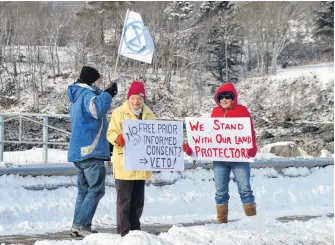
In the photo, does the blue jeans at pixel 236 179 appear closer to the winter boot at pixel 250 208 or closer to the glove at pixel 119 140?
the winter boot at pixel 250 208

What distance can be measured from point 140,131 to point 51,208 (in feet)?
9.71

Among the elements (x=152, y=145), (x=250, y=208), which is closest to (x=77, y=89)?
(x=152, y=145)

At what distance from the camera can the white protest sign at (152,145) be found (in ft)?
25.0

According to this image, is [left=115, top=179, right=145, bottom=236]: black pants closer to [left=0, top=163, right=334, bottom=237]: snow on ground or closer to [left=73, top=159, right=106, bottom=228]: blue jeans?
[left=73, top=159, right=106, bottom=228]: blue jeans

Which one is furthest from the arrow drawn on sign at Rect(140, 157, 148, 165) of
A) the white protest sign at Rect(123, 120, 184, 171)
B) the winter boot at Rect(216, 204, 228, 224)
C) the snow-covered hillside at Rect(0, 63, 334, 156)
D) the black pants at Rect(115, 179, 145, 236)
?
the snow-covered hillside at Rect(0, 63, 334, 156)

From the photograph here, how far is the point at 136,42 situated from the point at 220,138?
3.05 m

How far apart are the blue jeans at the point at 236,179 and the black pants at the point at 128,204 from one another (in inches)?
62.5

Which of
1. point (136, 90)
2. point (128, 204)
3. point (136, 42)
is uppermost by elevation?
point (136, 42)

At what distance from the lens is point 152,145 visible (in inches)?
318

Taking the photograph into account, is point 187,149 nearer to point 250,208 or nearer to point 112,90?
point 250,208

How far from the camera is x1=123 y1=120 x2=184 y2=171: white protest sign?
763cm

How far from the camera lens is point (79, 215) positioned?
7895mm

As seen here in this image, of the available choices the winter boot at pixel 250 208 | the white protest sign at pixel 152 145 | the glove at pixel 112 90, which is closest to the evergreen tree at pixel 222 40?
the winter boot at pixel 250 208

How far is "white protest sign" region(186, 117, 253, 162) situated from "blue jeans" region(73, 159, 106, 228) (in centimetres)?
174
